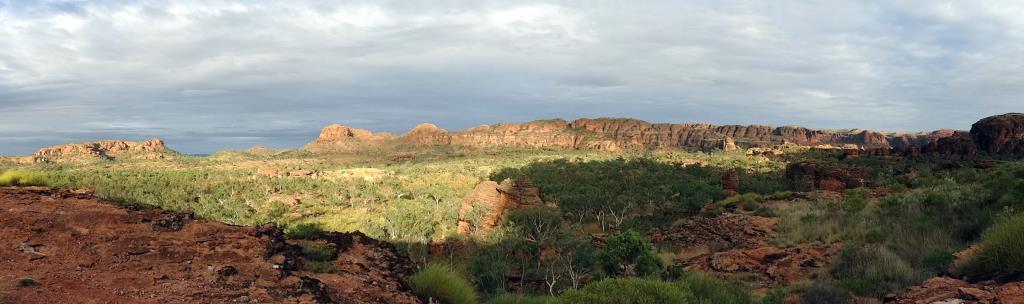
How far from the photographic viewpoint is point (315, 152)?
15100 centimetres

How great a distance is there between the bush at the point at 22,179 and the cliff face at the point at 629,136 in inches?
5030

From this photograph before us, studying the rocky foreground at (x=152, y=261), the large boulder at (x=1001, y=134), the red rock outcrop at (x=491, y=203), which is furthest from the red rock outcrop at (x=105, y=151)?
the large boulder at (x=1001, y=134)

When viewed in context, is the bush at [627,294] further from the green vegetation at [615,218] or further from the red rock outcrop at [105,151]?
the red rock outcrop at [105,151]

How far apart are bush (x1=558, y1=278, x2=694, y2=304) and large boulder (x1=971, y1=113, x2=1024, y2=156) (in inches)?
3263

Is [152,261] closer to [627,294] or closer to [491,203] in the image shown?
[627,294]

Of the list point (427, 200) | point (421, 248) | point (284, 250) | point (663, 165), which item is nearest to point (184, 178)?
point (427, 200)

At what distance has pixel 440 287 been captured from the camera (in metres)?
7.55

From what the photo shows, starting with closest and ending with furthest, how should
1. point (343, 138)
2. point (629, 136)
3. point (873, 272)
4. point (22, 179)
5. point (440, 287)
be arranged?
1. point (440, 287)
2. point (873, 272)
3. point (22, 179)
4. point (629, 136)
5. point (343, 138)

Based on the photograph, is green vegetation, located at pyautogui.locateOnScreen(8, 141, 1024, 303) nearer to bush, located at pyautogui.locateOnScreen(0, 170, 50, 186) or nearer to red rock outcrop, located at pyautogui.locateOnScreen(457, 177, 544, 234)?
bush, located at pyautogui.locateOnScreen(0, 170, 50, 186)

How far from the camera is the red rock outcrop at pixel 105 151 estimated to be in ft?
414

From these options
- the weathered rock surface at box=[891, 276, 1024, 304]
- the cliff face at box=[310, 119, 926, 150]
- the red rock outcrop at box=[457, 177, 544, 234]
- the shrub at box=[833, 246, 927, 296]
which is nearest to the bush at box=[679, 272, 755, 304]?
the shrub at box=[833, 246, 927, 296]

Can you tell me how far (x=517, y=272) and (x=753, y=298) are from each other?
777 inches

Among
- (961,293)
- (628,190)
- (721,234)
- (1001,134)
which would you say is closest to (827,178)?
(628,190)

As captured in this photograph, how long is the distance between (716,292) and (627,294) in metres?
2.56
